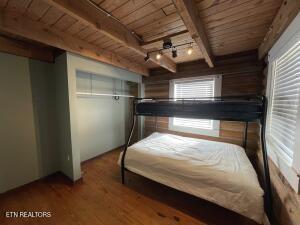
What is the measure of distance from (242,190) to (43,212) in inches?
93.3

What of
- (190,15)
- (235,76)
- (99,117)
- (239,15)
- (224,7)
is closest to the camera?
(190,15)

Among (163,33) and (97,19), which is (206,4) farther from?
(97,19)

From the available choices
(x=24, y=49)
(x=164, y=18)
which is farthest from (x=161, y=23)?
(x=24, y=49)

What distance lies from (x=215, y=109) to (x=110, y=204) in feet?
6.31

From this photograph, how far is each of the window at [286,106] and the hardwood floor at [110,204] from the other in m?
→ 0.98

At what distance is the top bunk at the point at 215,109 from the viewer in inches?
59.7

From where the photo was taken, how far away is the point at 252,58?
2.33m

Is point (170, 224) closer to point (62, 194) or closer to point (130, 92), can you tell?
point (62, 194)

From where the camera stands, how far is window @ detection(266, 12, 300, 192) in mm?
1030

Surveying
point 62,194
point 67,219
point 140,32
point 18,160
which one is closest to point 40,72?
point 18,160

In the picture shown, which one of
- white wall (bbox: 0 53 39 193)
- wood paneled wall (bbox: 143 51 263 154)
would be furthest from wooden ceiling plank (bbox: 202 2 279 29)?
white wall (bbox: 0 53 39 193)

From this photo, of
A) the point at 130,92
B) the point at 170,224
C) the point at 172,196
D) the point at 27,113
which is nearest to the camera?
the point at 170,224

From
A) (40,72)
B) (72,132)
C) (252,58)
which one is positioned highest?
(252,58)

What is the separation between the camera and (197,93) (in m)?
2.93
